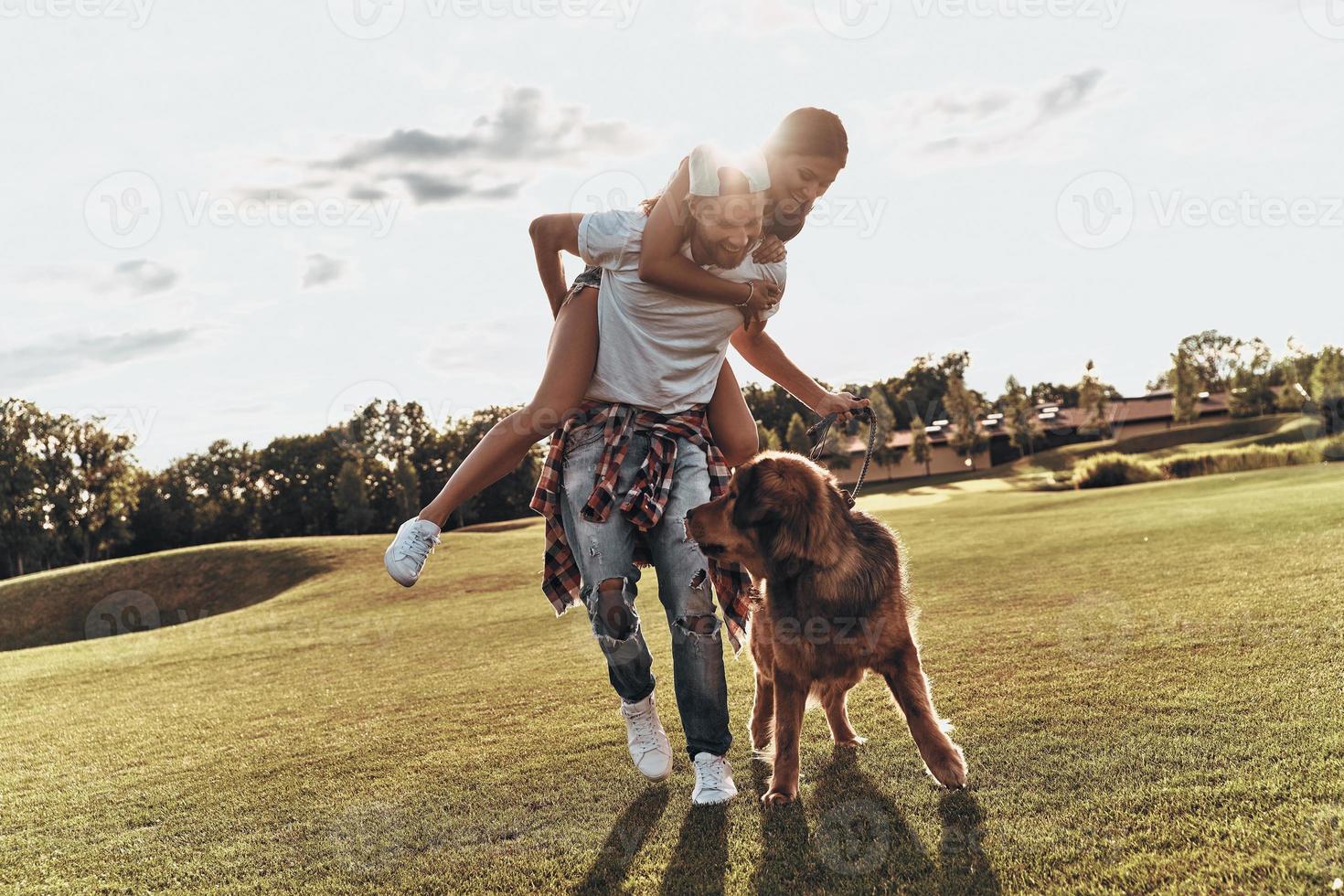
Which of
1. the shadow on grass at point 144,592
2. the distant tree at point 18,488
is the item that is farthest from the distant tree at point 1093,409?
the distant tree at point 18,488

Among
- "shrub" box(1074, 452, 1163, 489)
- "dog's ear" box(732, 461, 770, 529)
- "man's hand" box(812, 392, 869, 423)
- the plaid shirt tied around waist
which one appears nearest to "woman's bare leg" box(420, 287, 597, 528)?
the plaid shirt tied around waist

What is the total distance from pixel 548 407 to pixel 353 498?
5369 cm

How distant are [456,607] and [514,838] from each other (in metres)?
10.7

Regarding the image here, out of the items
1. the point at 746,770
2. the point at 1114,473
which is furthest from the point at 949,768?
the point at 1114,473

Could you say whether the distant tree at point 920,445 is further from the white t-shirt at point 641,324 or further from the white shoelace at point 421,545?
the white shoelace at point 421,545

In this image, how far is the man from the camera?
3.50 meters

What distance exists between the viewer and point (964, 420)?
6425 cm

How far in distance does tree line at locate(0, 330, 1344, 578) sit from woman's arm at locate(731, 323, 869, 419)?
4523cm

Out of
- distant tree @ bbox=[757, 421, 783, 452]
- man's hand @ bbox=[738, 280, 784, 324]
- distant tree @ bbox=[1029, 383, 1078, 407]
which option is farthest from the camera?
distant tree @ bbox=[1029, 383, 1078, 407]

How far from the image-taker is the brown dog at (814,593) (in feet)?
10.8

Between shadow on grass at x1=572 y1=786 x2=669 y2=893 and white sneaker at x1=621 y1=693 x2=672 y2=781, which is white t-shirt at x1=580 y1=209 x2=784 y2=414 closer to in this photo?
white sneaker at x1=621 y1=693 x2=672 y2=781

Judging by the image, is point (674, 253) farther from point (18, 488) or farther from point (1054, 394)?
point (1054, 394)

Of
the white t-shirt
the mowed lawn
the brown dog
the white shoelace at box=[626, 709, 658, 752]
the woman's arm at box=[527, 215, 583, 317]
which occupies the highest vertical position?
the woman's arm at box=[527, 215, 583, 317]

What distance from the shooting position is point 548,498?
3.80 meters
